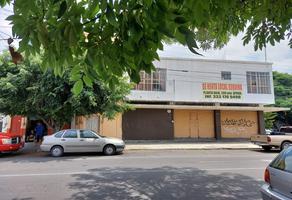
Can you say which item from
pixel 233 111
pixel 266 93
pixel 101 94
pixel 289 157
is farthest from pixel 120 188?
pixel 266 93

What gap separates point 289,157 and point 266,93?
941 inches

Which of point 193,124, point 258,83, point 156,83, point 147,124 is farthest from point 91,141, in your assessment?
point 258,83

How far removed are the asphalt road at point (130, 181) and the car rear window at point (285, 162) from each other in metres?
2.48

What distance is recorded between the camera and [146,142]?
2405 centimetres

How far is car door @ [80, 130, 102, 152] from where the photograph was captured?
52.1 feet

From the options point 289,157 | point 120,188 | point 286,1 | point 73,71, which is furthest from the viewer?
point 120,188

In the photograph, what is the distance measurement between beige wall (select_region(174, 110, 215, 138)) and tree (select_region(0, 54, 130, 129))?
997 cm

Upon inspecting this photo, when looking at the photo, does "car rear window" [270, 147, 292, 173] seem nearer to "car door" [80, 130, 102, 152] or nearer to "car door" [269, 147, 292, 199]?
"car door" [269, 147, 292, 199]

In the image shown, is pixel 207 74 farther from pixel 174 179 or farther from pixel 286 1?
pixel 286 1

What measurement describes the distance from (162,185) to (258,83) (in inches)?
848

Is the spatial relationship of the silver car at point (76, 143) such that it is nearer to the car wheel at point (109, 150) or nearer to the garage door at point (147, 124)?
the car wheel at point (109, 150)

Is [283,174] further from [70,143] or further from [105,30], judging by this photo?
[70,143]

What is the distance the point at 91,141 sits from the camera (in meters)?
16.0

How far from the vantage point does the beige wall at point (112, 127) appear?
24250 mm
